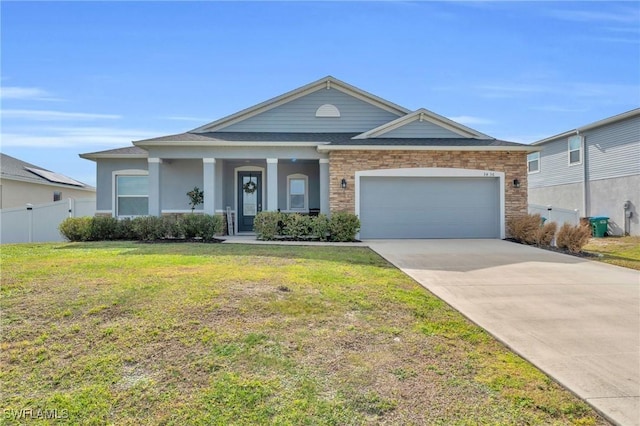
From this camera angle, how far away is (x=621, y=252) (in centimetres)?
1155

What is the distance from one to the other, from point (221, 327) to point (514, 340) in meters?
3.15

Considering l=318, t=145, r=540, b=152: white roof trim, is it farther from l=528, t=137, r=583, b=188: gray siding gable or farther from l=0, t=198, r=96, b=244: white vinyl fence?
l=0, t=198, r=96, b=244: white vinyl fence

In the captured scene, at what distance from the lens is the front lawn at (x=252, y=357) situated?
2783mm

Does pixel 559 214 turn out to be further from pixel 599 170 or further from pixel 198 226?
pixel 198 226

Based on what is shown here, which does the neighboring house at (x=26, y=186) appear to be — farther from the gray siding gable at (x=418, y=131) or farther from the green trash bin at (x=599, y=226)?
the green trash bin at (x=599, y=226)

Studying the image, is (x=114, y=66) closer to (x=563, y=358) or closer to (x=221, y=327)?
(x=221, y=327)

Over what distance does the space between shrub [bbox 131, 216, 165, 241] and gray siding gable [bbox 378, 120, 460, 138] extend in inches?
337

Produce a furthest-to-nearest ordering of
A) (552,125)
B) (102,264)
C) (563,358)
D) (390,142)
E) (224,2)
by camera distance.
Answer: (552,125), (390,142), (224,2), (102,264), (563,358)

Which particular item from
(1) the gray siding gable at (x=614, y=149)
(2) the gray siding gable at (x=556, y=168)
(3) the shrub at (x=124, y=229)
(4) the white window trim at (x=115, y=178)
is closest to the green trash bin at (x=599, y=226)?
(1) the gray siding gable at (x=614, y=149)

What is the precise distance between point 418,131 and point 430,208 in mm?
3063

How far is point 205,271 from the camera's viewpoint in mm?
6605

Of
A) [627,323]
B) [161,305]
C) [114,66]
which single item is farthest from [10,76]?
[627,323]

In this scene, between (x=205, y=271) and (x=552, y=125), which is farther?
(x=552, y=125)

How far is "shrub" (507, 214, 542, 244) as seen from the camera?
12070 millimetres
